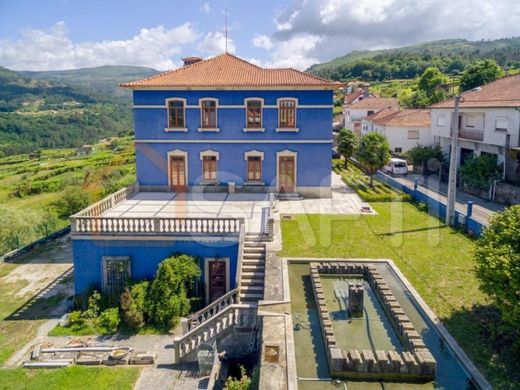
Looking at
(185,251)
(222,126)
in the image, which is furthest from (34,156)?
(185,251)

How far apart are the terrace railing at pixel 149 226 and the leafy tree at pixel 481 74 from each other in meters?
50.0

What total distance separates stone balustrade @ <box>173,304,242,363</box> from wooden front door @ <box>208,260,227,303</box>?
10.4 ft

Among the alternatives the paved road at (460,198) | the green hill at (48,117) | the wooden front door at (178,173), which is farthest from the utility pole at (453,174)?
the green hill at (48,117)

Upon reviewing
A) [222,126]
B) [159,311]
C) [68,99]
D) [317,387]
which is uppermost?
[68,99]

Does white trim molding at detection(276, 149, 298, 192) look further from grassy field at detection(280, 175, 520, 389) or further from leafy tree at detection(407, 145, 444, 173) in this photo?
leafy tree at detection(407, 145, 444, 173)

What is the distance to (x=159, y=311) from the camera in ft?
46.7

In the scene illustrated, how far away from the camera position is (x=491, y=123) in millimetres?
26891

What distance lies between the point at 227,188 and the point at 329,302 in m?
13.2

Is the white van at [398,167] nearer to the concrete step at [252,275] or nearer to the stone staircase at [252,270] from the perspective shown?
the stone staircase at [252,270]

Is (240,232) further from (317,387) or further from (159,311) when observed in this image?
(317,387)

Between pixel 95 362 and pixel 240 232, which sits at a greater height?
pixel 240 232

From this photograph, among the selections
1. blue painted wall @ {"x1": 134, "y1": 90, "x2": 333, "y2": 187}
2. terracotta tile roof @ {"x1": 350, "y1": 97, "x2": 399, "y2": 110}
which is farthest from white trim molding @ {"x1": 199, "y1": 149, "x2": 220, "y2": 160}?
terracotta tile roof @ {"x1": 350, "y1": 97, "x2": 399, "y2": 110}

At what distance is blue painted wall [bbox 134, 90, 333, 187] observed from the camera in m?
23.0

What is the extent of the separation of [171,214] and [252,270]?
5754mm
